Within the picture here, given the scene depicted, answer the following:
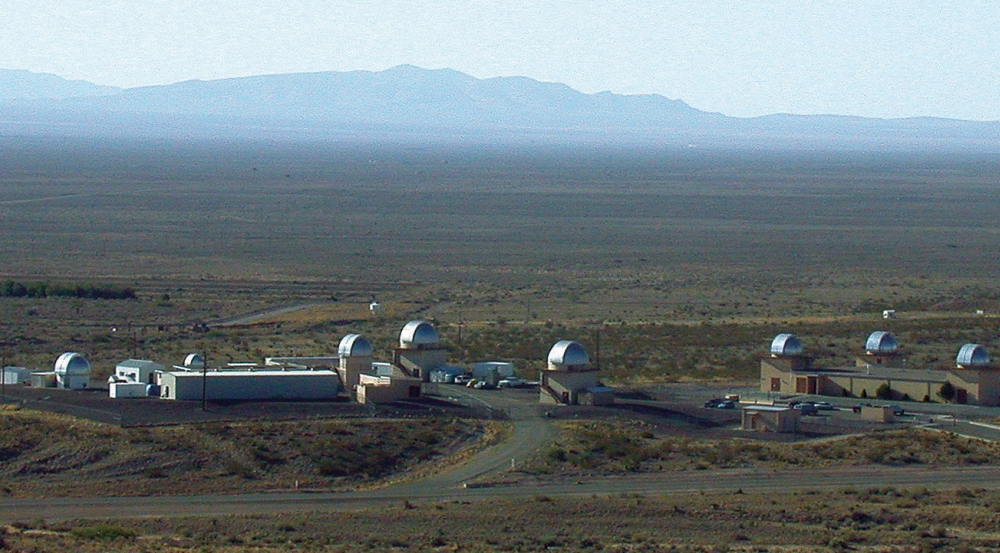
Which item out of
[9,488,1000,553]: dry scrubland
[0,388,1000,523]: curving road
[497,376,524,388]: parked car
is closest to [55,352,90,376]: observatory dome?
[497,376,524,388]: parked car

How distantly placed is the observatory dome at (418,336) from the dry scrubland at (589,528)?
1579cm

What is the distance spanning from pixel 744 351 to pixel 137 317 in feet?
85.7

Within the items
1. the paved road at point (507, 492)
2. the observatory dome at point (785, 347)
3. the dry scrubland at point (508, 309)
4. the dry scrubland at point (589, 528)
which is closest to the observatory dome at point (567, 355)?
the dry scrubland at point (508, 309)

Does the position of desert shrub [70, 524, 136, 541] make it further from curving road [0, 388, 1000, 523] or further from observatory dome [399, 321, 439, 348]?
observatory dome [399, 321, 439, 348]

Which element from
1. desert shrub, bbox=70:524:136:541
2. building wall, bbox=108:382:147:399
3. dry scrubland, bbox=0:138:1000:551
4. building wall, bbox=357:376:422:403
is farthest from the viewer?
building wall, bbox=357:376:422:403

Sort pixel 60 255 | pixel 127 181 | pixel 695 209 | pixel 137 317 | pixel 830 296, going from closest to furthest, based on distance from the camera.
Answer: pixel 137 317, pixel 830 296, pixel 60 255, pixel 695 209, pixel 127 181

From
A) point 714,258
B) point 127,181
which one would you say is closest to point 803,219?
point 714,258

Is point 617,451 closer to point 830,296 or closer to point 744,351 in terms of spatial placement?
point 744,351

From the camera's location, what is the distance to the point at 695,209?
162m

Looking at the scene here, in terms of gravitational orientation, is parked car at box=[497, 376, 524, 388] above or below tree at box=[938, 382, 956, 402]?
below

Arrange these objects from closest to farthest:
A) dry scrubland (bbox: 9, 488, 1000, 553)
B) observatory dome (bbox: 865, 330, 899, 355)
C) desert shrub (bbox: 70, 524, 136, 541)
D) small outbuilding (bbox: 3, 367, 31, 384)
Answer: desert shrub (bbox: 70, 524, 136, 541), dry scrubland (bbox: 9, 488, 1000, 553), small outbuilding (bbox: 3, 367, 31, 384), observatory dome (bbox: 865, 330, 899, 355)

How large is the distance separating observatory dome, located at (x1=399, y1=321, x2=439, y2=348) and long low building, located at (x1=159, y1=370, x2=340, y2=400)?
4513 millimetres

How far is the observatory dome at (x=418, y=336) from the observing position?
49375 millimetres

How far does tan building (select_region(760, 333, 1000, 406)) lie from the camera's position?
4772 centimetres
